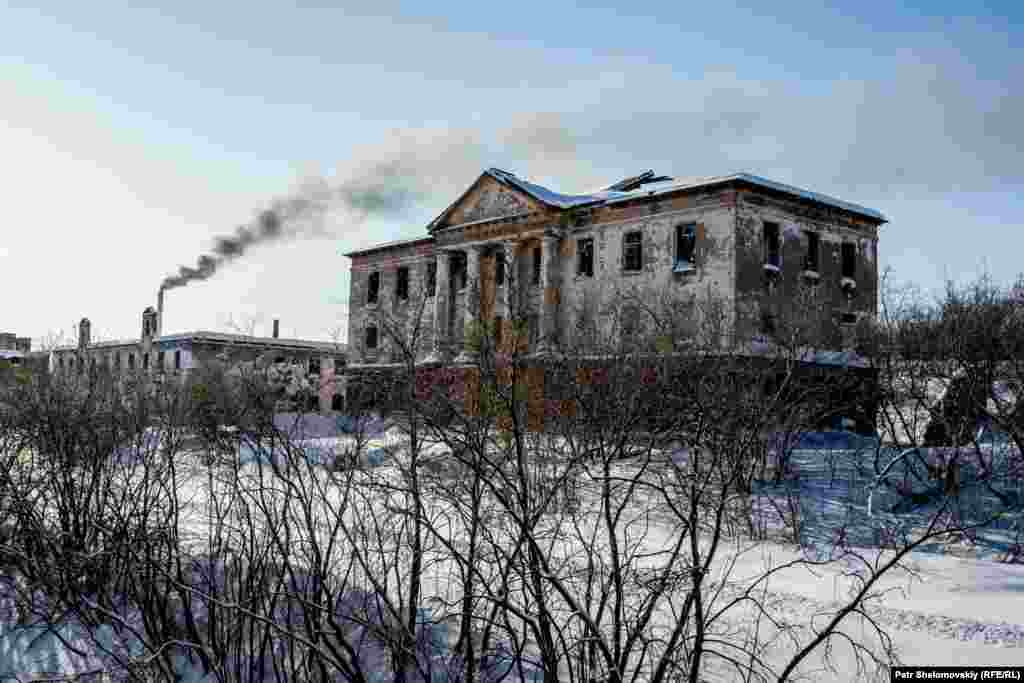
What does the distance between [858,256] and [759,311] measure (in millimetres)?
5223

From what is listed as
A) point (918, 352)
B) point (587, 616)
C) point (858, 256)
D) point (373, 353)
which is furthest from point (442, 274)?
point (587, 616)

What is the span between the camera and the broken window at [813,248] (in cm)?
2859

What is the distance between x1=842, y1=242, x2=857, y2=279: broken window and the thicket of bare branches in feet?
20.5

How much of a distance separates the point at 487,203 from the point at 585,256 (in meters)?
4.35

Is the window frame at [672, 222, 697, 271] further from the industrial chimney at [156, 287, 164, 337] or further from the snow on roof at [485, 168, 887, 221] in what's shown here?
the industrial chimney at [156, 287, 164, 337]

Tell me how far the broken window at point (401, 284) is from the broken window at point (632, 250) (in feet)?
37.6

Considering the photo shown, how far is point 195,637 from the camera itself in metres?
8.48

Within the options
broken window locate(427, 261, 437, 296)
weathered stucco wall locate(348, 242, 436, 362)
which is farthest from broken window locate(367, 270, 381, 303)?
broken window locate(427, 261, 437, 296)

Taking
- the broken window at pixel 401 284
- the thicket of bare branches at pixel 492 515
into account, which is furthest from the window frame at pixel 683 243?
the broken window at pixel 401 284

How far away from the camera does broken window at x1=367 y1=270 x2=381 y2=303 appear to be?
39.1 meters

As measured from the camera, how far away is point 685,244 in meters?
28.3

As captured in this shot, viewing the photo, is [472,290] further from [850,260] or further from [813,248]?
[850,260]

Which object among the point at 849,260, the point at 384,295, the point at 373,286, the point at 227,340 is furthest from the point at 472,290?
the point at 227,340

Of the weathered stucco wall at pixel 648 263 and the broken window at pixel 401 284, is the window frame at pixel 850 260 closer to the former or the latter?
the weathered stucco wall at pixel 648 263
